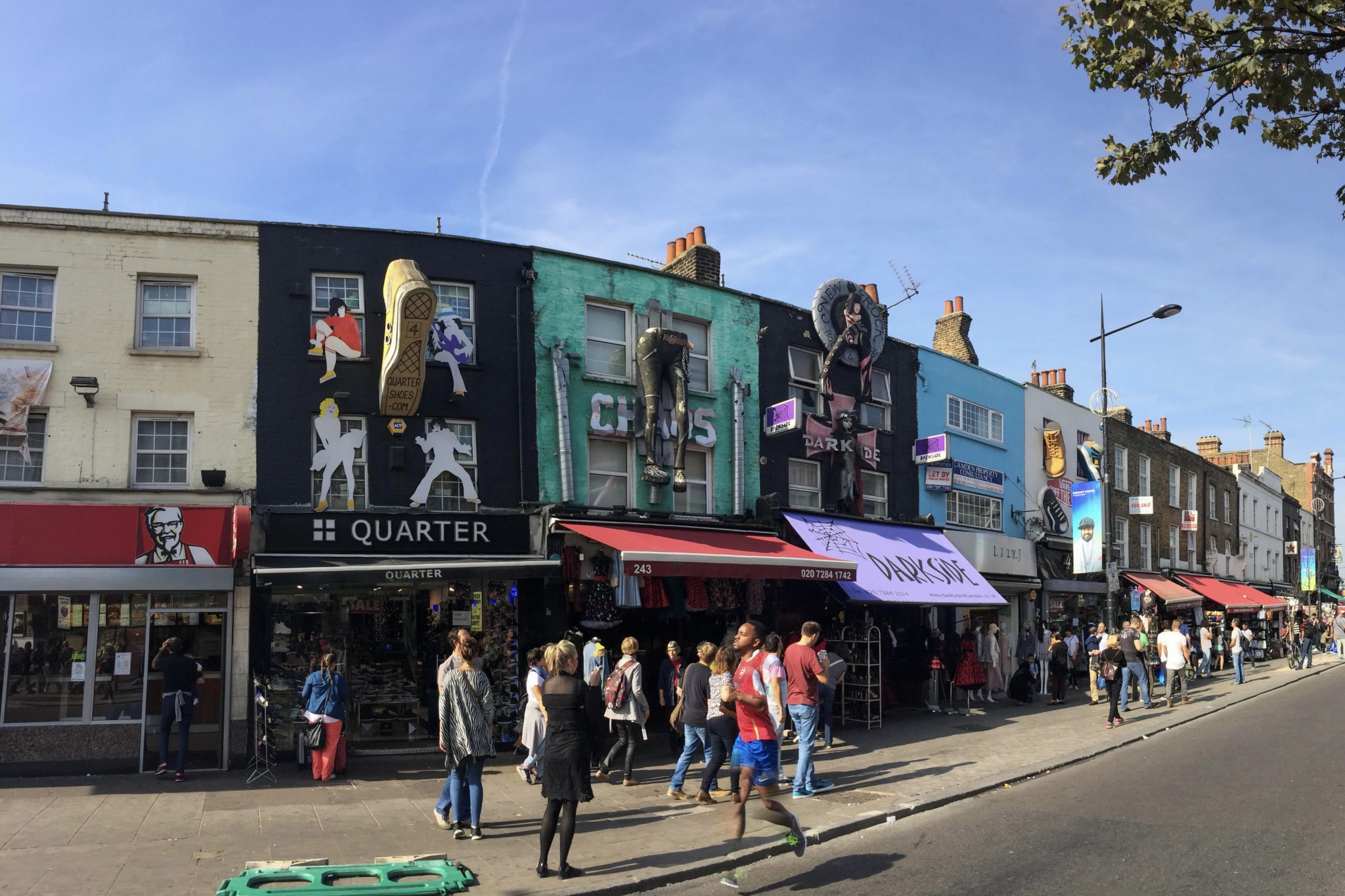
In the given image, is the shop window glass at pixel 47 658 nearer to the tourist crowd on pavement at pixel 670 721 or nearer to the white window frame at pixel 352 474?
the white window frame at pixel 352 474

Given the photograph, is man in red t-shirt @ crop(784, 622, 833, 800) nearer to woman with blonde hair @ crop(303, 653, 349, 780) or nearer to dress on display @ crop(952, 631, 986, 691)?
woman with blonde hair @ crop(303, 653, 349, 780)

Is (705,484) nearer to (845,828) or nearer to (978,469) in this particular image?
(845,828)

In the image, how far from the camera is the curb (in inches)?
312

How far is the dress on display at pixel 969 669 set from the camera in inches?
786

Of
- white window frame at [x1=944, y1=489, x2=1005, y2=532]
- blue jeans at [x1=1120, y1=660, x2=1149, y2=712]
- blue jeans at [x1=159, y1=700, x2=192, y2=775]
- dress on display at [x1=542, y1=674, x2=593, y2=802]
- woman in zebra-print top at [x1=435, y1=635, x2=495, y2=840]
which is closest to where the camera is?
dress on display at [x1=542, y1=674, x2=593, y2=802]

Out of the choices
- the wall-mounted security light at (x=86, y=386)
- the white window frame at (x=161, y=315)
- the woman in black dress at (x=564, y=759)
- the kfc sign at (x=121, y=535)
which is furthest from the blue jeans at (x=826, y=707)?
the wall-mounted security light at (x=86, y=386)

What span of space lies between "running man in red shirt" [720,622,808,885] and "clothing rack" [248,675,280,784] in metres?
6.97

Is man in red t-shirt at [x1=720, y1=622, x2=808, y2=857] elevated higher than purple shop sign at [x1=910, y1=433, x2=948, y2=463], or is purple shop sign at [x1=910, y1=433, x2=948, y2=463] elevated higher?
purple shop sign at [x1=910, y1=433, x2=948, y2=463]

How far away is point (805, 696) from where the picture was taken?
36.4ft

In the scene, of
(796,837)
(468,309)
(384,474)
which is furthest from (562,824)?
(468,309)

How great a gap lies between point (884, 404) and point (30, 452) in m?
16.2

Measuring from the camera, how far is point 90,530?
1293 cm

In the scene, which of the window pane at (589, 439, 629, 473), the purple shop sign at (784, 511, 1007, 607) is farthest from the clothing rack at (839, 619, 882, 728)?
the window pane at (589, 439, 629, 473)

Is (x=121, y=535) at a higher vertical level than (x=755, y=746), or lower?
higher
